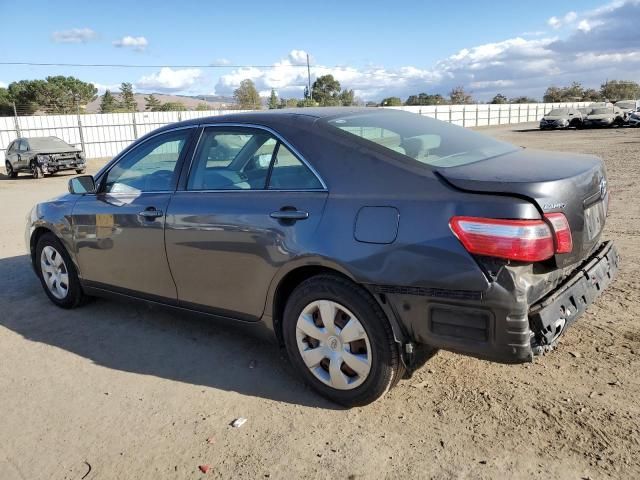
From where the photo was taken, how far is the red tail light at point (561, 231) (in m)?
2.54

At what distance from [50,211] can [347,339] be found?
3373 millimetres

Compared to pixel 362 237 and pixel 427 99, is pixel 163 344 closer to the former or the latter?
pixel 362 237

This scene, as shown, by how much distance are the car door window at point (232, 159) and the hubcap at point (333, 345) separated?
0.90m

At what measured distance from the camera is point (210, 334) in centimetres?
425

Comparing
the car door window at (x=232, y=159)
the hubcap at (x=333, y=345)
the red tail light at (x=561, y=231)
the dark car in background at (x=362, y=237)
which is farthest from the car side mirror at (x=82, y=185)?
the red tail light at (x=561, y=231)

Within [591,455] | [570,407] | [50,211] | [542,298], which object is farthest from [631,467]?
[50,211]

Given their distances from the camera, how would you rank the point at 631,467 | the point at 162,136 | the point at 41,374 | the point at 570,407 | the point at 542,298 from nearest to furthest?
the point at 631,467, the point at 542,298, the point at 570,407, the point at 41,374, the point at 162,136

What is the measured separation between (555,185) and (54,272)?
442cm

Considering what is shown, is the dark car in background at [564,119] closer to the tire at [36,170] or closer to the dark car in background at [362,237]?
the tire at [36,170]

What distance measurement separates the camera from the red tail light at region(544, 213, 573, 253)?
8.32 feet

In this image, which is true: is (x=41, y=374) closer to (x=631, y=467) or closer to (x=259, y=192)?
(x=259, y=192)

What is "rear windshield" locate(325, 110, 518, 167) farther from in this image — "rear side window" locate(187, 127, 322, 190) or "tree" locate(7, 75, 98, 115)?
"tree" locate(7, 75, 98, 115)

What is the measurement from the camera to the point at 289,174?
10.6 ft

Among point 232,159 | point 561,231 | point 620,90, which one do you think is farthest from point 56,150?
point 620,90
